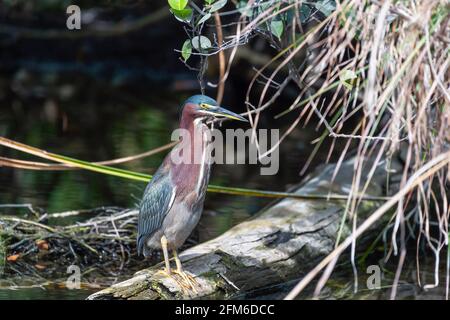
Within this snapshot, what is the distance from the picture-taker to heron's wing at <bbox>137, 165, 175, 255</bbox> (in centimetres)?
454

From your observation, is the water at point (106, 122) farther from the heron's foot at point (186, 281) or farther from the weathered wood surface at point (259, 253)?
the heron's foot at point (186, 281)

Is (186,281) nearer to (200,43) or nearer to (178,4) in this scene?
(200,43)

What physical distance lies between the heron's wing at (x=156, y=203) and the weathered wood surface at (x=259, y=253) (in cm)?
24

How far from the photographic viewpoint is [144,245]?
481 centimetres

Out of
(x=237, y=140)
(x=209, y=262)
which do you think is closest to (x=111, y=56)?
(x=237, y=140)

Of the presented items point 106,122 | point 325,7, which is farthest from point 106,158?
point 325,7

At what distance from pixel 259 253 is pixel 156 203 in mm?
627

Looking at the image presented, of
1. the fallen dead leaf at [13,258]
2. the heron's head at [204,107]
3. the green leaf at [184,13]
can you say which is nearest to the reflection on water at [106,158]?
the fallen dead leaf at [13,258]

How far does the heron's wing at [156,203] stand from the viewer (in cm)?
454

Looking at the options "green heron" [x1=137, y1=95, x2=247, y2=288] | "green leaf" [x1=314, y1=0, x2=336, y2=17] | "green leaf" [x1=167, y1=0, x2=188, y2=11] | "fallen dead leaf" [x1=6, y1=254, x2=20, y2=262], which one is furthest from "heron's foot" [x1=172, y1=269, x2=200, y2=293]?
"green leaf" [x1=314, y1=0, x2=336, y2=17]

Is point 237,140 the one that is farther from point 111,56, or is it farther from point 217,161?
point 111,56

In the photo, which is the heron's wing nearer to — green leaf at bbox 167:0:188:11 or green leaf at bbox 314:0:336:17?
green leaf at bbox 167:0:188:11

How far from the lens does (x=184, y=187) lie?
14.9 feet

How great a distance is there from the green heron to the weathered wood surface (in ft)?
0.60
